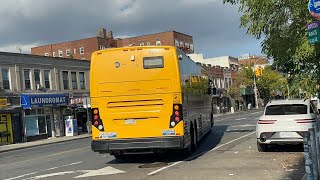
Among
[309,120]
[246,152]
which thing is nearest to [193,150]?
[246,152]

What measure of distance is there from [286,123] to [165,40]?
82.4 m

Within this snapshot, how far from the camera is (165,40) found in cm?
9569

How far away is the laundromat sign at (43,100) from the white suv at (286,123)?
26.9 metres

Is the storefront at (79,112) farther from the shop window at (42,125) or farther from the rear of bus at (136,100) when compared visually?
the rear of bus at (136,100)

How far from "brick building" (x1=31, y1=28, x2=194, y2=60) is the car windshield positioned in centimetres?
6979

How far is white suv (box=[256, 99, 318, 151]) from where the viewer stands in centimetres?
1391

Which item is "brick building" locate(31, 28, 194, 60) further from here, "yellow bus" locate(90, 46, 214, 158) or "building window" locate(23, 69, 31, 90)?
"yellow bus" locate(90, 46, 214, 158)

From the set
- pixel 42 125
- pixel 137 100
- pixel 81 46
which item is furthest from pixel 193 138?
pixel 81 46

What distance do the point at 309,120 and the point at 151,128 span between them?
4564mm

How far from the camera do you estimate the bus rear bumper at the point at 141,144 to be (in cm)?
1316

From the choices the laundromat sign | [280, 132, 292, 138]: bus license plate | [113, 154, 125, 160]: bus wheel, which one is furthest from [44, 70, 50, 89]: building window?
[280, 132, 292, 138]: bus license plate

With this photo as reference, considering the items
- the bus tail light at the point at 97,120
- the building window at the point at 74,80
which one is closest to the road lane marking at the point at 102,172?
the bus tail light at the point at 97,120

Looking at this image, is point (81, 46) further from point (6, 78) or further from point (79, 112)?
point (6, 78)

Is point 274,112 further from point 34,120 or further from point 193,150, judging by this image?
point 34,120
